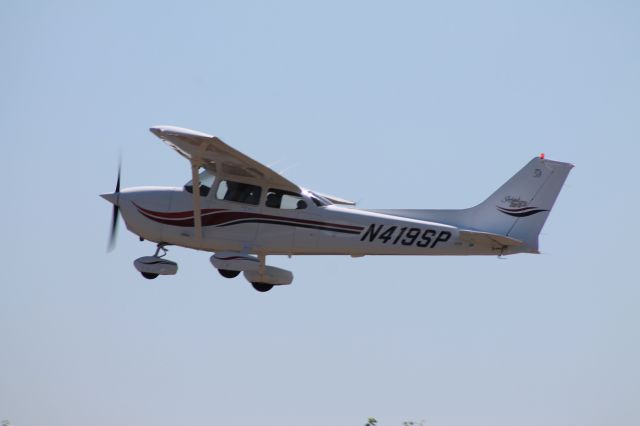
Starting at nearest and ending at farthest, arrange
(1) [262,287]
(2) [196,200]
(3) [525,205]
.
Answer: (3) [525,205], (2) [196,200], (1) [262,287]

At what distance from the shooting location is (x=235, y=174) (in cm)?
2050

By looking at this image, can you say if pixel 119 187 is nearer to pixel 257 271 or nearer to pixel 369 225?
pixel 257 271

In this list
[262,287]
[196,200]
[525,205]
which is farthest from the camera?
[262,287]

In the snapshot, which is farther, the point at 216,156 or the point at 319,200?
the point at 319,200

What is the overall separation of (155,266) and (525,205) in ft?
18.8

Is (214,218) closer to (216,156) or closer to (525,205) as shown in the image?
(216,156)

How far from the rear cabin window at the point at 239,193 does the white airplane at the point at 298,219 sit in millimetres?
15

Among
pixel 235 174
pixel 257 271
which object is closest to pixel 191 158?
pixel 235 174

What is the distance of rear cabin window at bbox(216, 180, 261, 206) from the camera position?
20.5 metres

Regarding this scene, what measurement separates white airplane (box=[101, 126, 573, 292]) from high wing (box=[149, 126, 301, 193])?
2cm

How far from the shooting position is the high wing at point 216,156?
64.6ft

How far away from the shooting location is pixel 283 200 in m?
20.4

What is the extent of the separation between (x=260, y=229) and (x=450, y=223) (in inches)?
113

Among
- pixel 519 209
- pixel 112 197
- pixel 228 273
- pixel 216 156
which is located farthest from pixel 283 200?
pixel 519 209
